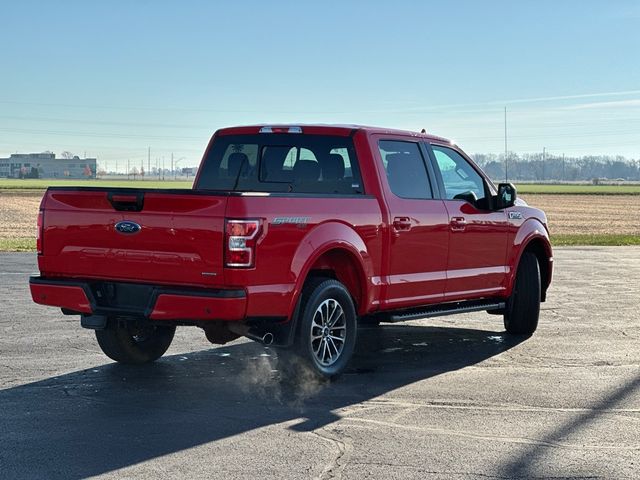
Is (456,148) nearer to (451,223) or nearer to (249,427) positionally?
(451,223)

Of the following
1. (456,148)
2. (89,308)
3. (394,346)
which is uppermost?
(456,148)

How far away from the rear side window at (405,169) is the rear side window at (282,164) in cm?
38

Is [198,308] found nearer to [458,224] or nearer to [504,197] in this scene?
[458,224]

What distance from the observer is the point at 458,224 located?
9.80 meters

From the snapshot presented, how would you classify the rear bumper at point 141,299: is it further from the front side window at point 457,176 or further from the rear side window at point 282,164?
the front side window at point 457,176

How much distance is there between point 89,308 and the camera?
26.0 feet

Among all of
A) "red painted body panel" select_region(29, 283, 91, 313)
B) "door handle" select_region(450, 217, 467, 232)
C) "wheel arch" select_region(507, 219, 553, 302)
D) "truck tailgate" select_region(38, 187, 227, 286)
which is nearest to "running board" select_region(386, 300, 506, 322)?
"wheel arch" select_region(507, 219, 553, 302)

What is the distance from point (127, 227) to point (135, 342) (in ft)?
5.45

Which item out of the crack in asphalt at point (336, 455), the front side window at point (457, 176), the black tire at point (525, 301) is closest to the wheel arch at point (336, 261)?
the crack in asphalt at point (336, 455)

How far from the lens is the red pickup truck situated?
24.3 ft

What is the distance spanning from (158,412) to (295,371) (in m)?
1.38

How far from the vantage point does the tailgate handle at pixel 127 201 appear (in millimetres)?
7609

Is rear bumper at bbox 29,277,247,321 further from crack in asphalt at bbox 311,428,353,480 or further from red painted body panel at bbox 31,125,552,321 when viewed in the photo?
crack in asphalt at bbox 311,428,353,480

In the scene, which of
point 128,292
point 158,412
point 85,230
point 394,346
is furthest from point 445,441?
point 394,346
